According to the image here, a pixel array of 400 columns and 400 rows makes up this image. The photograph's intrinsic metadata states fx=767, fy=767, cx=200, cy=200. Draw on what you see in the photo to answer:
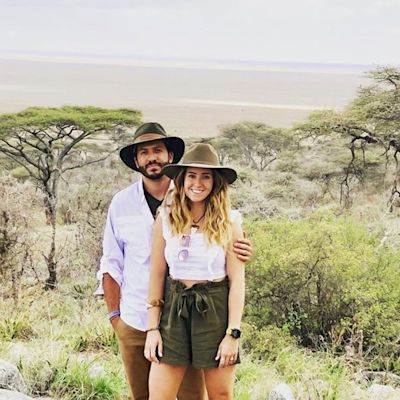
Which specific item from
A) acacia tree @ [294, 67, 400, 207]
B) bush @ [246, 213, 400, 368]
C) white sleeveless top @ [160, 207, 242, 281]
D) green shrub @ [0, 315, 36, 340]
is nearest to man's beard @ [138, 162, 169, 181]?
white sleeveless top @ [160, 207, 242, 281]

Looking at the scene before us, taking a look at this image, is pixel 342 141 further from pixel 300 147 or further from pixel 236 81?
pixel 236 81

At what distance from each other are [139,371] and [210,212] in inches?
26.6

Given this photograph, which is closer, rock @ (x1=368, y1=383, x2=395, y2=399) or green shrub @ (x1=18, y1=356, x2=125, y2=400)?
green shrub @ (x1=18, y1=356, x2=125, y2=400)

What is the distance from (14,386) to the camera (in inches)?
118

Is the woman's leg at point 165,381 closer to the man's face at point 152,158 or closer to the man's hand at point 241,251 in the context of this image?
the man's hand at point 241,251

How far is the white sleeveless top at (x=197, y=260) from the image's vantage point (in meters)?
2.32

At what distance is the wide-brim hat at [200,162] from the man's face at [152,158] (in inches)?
5.0

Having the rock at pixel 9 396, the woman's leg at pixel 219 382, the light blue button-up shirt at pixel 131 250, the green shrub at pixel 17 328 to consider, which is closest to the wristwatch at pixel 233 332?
the woman's leg at pixel 219 382

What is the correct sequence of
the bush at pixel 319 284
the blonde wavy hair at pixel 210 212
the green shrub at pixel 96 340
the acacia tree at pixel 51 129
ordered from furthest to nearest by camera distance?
the acacia tree at pixel 51 129, the bush at pixel 319 284, the green shrub at pixel 96 340, the blonde wavy hair at pixel 210 212

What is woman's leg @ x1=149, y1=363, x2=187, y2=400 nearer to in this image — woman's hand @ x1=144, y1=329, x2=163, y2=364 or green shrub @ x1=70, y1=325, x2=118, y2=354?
woman's hand @ x1=144, y1=329, x2=163, y2=364

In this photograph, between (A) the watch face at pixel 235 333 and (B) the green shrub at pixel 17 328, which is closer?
(A) the watch face at pixel 235 333

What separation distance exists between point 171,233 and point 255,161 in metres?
18.8

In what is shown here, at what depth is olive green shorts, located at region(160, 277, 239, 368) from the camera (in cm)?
233

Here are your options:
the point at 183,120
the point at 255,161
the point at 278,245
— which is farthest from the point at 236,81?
the point at 278,245
